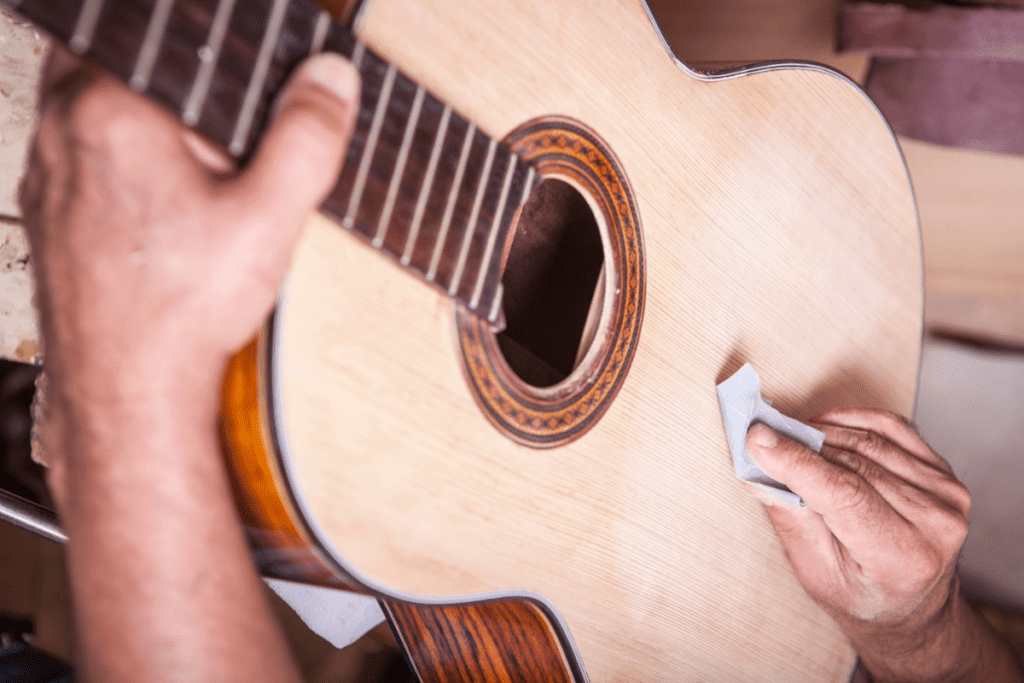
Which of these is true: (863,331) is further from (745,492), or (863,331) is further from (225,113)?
(225,113)

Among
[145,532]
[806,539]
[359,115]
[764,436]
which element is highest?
[359,115]

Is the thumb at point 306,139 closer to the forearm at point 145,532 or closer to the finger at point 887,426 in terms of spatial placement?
the forearm at point 145,532

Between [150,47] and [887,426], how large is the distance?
1060 mm

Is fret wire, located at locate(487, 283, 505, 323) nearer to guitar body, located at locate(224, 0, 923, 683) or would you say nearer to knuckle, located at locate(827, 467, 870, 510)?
guitar body, located at locate(224, 0, 923, 683)

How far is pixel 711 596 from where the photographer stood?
0.84 m

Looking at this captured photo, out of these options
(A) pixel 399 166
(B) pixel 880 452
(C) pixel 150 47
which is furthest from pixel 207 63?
(B) pixel 880 452

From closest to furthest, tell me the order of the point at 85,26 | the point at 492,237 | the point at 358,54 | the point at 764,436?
the point at 85,26
the point at 358,54
the point at 492,237
the point at 764,436

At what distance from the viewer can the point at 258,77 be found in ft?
1.40

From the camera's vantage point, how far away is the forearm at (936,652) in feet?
3.20

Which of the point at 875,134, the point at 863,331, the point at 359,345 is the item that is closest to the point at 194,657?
the point at 359,345

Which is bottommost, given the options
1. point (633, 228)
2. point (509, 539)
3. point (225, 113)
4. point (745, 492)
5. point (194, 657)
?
point (194, 657)

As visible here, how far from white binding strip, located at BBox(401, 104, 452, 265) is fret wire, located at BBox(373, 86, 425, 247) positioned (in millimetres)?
22

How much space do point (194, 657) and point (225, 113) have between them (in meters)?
0.40

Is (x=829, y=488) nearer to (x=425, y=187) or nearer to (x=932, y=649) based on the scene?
(x=932, y=649)
